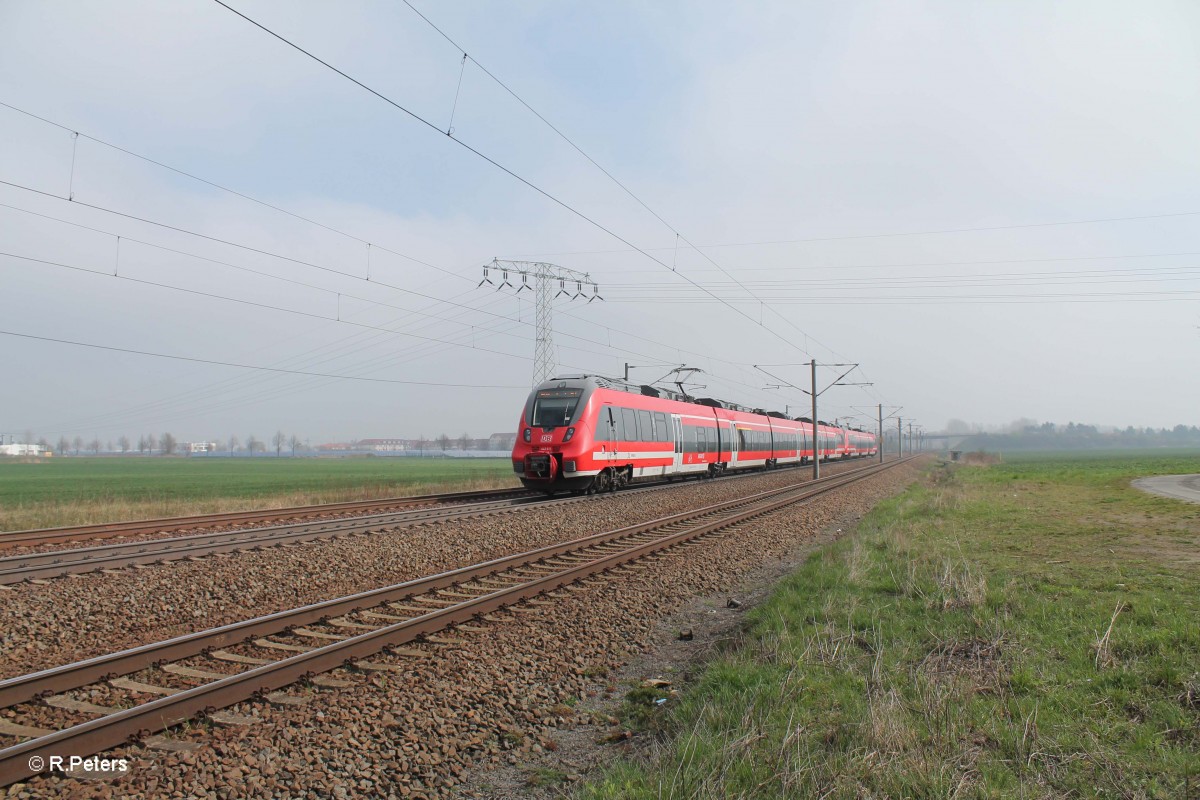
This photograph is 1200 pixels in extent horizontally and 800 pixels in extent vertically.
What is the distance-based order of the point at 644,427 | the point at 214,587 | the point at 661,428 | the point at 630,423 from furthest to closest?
the point at 661,428, the point at 644,427, the point at 630,423, the point at 214,587

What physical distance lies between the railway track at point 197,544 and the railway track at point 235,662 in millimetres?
4616

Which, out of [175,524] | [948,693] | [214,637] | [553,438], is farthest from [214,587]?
[553,438]

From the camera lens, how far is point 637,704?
5.76 meters

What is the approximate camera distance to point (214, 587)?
30.8 ft

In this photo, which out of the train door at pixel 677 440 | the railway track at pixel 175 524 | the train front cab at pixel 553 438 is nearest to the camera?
the railway track at pixel 175 524

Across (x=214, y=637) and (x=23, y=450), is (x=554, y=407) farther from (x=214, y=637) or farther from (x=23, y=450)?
(x=23, y=450)

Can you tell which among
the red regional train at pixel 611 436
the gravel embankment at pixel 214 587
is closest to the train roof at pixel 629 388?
the red regional train at pixel 611 436

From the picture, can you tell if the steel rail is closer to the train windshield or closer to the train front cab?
the train front cab

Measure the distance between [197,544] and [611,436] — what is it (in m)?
13.7

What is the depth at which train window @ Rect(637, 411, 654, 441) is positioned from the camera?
26359 mm

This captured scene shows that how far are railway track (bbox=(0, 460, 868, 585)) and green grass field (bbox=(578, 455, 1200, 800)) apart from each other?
8595mm

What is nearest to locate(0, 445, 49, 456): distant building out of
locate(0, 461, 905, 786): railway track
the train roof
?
the train roof

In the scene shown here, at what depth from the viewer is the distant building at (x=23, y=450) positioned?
150550 millimetres

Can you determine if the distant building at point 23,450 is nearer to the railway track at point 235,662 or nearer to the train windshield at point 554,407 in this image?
the train windshield at point 554,407
